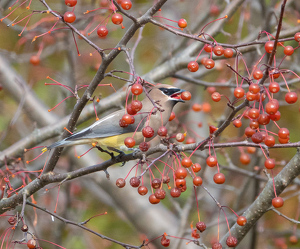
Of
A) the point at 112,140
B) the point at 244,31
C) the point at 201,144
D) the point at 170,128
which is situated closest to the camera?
the point at 201,144

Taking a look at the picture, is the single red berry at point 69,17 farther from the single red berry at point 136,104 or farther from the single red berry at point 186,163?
the single red berry at point 186,163

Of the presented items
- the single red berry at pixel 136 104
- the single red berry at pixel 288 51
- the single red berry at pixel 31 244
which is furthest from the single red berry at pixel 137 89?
the single red berry at pixel 31 244

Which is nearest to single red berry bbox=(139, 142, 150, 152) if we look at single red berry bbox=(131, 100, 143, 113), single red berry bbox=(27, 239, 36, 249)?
single red berry bbox=(131, 100, 143, 113)

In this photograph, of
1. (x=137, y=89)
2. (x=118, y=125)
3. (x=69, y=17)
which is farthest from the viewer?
(x=118, y=125)

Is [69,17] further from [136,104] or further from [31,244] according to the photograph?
[31,244]

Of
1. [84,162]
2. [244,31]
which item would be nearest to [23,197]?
[84,162]

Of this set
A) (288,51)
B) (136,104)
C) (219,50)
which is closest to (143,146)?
(136,104)

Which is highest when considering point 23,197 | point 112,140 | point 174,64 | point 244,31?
point 244,31

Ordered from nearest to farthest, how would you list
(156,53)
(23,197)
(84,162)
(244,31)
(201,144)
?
(201,144) < (23,197) < (84,162) < (244,31) < (156,53)

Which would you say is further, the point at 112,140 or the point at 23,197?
the point at 112,140

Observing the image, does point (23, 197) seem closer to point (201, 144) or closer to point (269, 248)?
point (201, 144)

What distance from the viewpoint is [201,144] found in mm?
2264

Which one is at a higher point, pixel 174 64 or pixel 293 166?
pixel 174 64

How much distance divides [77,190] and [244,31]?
3860 millimetres
